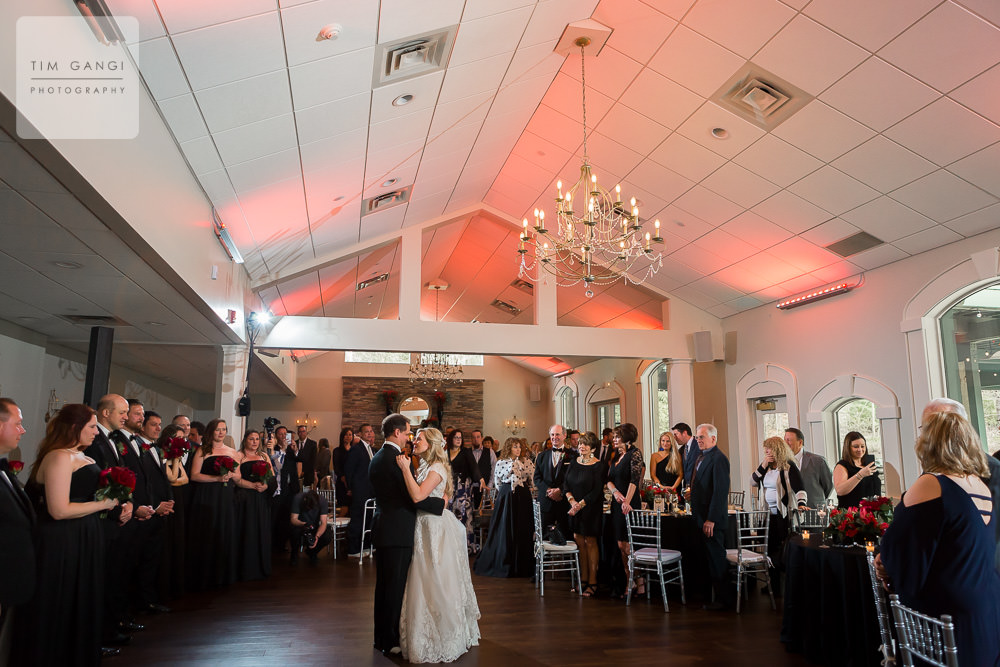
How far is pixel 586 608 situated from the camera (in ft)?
17.5

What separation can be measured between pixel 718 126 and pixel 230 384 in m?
6.40

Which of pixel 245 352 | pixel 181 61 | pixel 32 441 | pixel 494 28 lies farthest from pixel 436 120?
pixel 32 441

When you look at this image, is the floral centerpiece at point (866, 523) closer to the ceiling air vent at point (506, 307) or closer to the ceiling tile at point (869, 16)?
the ceiling tile at point (869, 16)

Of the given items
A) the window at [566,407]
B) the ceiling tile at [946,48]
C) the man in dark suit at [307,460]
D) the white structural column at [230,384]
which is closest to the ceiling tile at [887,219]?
the ceiling tile at [946,48]

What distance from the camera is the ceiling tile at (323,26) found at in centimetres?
363

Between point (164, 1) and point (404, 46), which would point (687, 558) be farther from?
point (164, 1)

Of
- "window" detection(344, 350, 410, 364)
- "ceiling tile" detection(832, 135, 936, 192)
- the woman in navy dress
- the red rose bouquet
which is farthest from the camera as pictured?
"window" detection(344, 350, 410, 364)

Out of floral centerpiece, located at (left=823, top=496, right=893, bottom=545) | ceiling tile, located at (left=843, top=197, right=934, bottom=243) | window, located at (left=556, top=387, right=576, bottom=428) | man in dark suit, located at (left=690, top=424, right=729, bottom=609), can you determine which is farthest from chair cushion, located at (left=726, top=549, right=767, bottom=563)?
window, located at (left=556, top=387, right=576, bottom=428)

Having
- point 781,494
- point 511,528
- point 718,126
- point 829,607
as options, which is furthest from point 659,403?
point 829,607

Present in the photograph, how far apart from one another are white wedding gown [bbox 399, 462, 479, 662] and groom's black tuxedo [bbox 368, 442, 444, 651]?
0.15 ft

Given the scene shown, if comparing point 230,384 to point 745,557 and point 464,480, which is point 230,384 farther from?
point 745,557

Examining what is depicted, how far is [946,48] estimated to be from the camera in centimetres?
450

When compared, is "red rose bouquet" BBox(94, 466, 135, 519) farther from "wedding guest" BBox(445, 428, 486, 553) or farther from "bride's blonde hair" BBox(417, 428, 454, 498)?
"wedding guest" BBox(445, 428, 486, 553)

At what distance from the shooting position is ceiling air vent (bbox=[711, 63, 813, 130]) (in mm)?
5469
